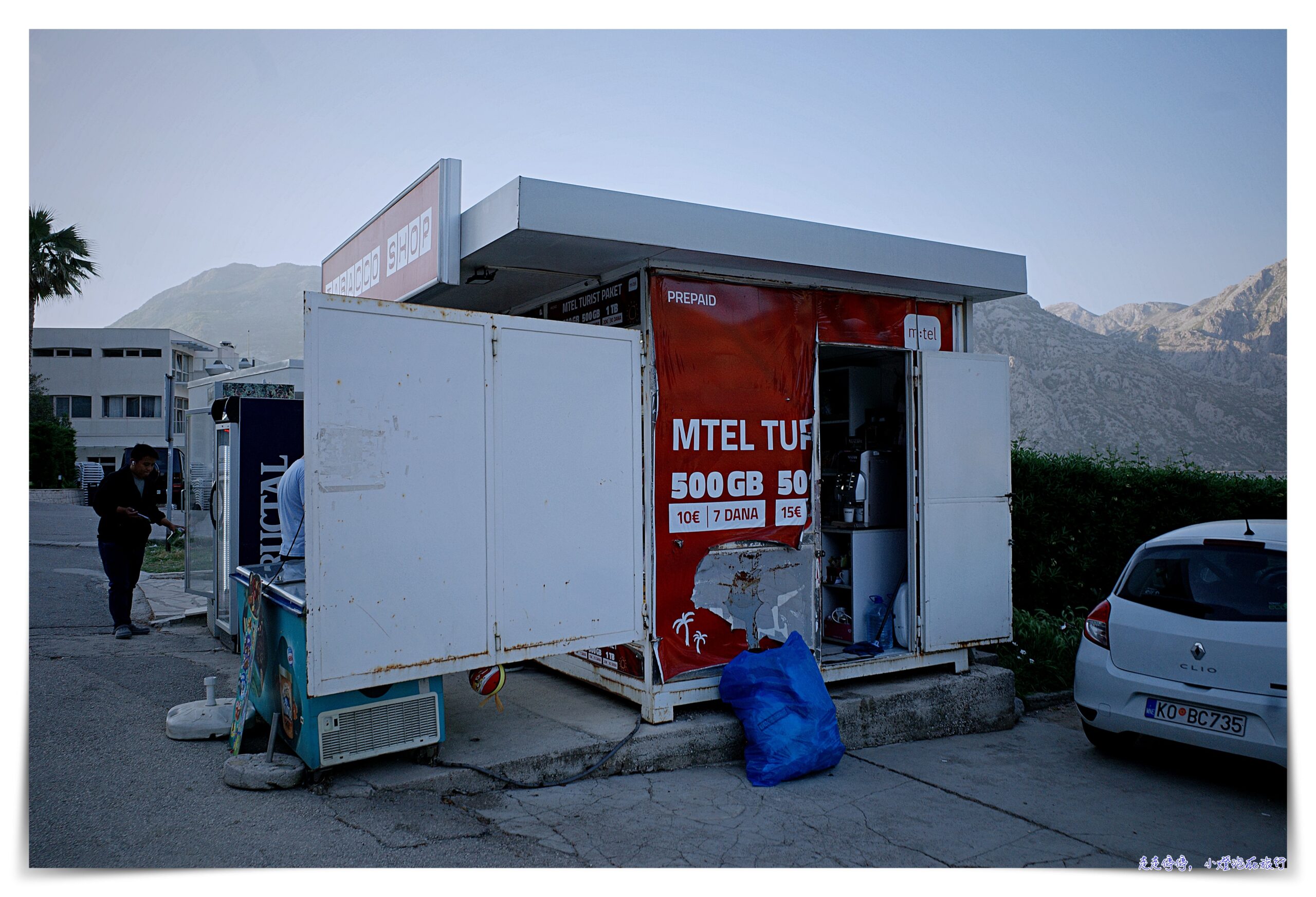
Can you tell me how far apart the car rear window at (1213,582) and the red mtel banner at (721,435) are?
7.25 ft

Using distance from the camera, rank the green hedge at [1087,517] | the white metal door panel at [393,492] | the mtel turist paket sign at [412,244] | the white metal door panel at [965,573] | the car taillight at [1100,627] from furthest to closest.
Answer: the green hedge at [1087,517]
the white metal door panel at [965,573]
the car taillight at [1100,627]
the mtel turist paket sign at [412,244]
the white metal door panel at [393,492]

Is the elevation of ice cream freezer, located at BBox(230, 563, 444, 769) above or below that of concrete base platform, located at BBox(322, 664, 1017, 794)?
above

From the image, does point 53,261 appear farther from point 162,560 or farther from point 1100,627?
point 1100,627

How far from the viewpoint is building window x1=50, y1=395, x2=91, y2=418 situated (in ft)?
159

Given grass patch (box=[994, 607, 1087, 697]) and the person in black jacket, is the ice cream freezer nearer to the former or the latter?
the person in black jacket

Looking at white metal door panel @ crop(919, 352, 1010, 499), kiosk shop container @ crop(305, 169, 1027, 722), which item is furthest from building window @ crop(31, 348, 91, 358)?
white metal door panel @ crop(919, 352, 1010, 499)

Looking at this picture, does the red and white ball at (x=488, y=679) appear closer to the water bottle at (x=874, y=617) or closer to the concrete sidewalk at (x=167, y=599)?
the water bottle at (x=874, y=617)

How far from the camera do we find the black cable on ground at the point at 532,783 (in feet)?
14.2

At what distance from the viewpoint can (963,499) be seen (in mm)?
6383

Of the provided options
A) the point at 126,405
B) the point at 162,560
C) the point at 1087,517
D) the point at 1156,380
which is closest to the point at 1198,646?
the point at 1087,517

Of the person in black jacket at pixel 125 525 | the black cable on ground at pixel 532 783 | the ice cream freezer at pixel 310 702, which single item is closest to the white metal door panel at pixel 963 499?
the black cable on ground at pixel 532 783

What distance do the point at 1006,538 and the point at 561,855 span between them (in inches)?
173

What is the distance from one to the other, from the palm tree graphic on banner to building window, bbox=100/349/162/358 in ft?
175

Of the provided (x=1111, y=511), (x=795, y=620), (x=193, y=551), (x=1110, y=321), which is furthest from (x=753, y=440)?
(x=1110, y=321)
